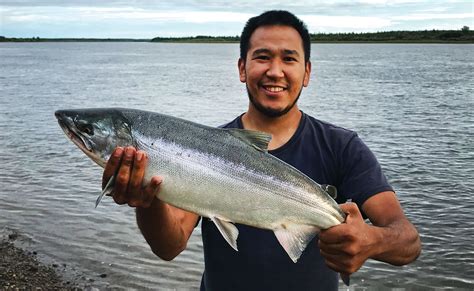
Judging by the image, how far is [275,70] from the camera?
13.6 feet

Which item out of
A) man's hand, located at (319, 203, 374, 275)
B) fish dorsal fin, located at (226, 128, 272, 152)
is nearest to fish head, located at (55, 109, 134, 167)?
fish dorsal fin, located at (226, 128, 272, 152)

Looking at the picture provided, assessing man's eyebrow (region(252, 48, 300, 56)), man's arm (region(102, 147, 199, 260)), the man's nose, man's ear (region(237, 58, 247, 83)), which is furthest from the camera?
man's ear (region(237, 58, 247, 83))

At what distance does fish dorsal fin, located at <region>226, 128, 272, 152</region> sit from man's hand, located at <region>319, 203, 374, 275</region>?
26.1 inches

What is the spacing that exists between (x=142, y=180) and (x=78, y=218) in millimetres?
10082

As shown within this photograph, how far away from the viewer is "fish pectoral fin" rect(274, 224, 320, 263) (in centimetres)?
367

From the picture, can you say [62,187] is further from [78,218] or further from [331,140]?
[331,140]

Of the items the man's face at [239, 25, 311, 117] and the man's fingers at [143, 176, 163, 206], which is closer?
the man's fingers at [143, 176, 163, 206]

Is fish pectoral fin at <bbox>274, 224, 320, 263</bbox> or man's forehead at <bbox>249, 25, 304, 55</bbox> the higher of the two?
man's forehead at <bbox>249, 25, 304, 55</bbox>

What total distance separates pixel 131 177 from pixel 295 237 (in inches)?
43.8

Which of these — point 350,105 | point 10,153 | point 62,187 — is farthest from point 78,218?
point 350,105

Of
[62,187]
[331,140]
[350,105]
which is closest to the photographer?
[331,140]

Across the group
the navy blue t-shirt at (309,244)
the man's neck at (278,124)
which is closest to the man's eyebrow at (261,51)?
the man's neck at (278,124)

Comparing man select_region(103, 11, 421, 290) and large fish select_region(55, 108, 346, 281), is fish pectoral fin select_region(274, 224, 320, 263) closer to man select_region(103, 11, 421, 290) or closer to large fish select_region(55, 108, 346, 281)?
large fish select_region(55, 108, 346, 281)

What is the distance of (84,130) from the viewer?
3.79m
